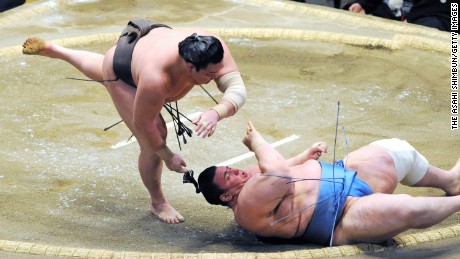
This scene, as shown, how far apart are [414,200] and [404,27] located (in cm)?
276

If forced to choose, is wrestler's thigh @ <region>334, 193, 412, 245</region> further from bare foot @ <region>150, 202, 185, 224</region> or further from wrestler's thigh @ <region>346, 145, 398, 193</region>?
bare foot @ <region>150, 202, 185, 224</region>

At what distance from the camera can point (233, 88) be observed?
3.20 metres

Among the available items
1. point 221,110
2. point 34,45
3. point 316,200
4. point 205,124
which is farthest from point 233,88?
point 34,45

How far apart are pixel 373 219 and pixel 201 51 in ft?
2.44

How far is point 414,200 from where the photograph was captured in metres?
2.99

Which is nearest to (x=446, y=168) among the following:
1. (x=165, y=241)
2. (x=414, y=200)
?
(x=414, y=200)

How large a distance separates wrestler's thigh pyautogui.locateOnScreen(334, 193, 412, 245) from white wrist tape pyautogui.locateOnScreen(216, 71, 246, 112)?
0.48m

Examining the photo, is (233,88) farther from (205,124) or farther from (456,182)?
(456,182)

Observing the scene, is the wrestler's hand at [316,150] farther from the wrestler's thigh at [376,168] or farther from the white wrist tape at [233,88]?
the white wrist tape at [233,88]

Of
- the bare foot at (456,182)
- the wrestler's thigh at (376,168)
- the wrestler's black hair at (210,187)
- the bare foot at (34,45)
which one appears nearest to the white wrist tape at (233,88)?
the wrestler's black hair at (210,187)

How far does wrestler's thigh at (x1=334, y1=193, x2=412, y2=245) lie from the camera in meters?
2.99

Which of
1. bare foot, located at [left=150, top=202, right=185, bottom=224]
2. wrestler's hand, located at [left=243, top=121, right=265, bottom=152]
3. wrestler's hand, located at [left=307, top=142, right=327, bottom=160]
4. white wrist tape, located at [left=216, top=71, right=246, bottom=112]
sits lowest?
bare foot, located at [left=150, top=202, right=185, bottom=224]

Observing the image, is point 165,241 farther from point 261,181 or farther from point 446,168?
point 446,168

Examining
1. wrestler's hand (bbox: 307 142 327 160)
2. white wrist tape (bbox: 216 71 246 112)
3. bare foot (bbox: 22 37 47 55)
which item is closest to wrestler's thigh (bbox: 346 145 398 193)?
wrestler's hand (bbox: 307 142 327 160)
